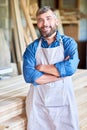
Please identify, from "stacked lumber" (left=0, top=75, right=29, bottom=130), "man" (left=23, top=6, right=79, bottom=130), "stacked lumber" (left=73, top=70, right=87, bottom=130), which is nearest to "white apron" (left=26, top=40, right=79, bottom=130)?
"man" (left=23, top=6, right=79, bottom=130)

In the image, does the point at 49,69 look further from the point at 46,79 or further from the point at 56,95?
the point at 56,95

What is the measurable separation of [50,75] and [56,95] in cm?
17

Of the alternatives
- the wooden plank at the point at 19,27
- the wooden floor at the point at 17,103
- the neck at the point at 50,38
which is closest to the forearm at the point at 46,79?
the neck at the point at 50,38

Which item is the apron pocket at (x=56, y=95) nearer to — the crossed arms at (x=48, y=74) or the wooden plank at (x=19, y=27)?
the crossed arms at (x=48, y=74)

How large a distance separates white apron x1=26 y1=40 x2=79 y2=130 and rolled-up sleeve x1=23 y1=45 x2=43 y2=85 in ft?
0.13

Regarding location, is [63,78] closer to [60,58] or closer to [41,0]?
[60,58]

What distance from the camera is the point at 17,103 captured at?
2078 millimetres

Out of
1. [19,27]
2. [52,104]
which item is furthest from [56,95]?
[19,27]

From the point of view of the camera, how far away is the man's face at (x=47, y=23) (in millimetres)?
1621

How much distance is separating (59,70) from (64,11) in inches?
148

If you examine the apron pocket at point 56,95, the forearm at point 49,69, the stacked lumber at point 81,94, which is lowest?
the stacked lumber at point 81,94

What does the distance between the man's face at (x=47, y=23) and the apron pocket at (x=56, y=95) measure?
1.14ft

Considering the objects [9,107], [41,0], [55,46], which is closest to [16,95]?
[9,107]

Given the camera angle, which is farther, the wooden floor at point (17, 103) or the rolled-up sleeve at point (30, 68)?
the wooden floor at point (17, 103)
